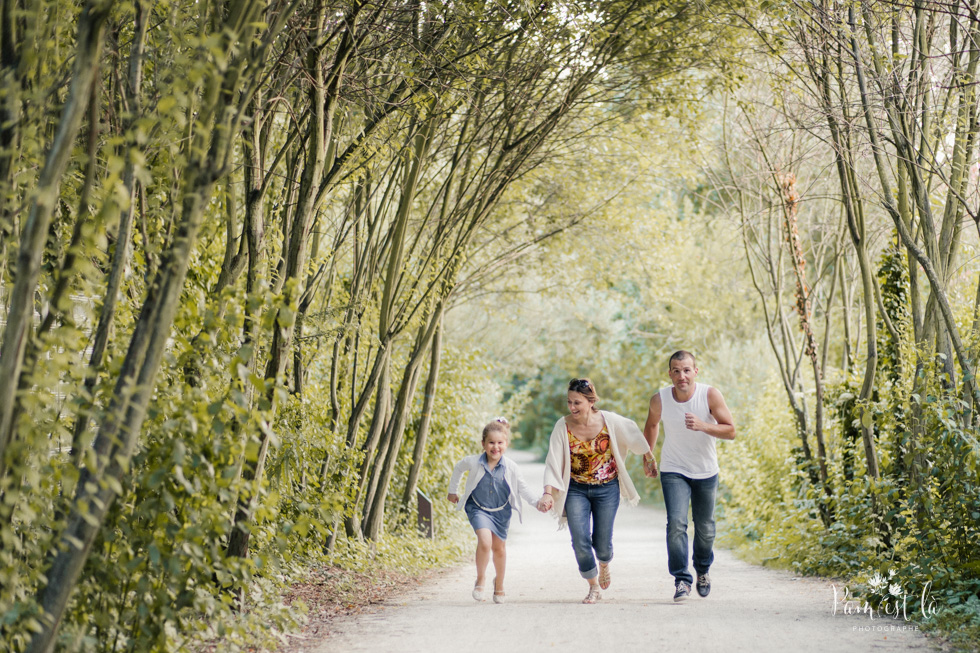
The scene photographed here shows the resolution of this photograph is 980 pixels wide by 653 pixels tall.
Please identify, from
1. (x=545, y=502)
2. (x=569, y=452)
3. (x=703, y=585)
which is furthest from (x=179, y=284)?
(x=703, y=585)

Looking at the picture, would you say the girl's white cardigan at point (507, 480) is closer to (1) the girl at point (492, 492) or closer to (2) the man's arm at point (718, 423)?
(1) the girl at point (492, 492)

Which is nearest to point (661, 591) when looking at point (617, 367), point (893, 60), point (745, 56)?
point (893, 60)

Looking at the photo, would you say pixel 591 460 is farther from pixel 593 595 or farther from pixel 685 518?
pixel 593 595

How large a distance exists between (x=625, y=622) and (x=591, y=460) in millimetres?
1392

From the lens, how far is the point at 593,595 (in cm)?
610

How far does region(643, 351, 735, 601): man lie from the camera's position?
236 inches

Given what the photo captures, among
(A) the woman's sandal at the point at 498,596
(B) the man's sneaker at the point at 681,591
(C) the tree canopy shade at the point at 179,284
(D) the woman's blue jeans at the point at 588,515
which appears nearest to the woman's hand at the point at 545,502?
(D) the woman's blue jeans at the point at 588,515

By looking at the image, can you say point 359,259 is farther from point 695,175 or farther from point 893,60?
point 695,175

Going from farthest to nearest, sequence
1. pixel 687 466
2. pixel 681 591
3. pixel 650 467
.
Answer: pixel 650 467, pixel 687 466, pixel 681 591

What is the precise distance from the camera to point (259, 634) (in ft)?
14.3

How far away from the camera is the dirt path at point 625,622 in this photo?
175 inches

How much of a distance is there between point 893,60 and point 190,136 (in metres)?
4.36

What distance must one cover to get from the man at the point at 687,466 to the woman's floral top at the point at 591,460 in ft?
1.24

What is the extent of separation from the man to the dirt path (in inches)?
11.3
